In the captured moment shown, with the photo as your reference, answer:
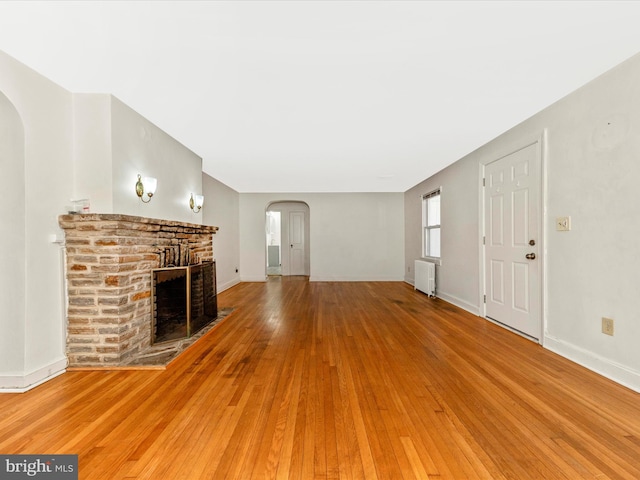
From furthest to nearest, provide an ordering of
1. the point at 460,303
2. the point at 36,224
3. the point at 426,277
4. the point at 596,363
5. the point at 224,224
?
1. the point at 224,224
2. the point at 426,277
3. the point at 460,303
4. the point at 596,363
5. the point at 36,224

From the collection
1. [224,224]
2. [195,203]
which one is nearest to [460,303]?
[195,203]

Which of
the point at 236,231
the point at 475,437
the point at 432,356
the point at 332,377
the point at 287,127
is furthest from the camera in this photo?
the point at 236,231

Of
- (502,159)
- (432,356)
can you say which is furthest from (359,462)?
(502,159)

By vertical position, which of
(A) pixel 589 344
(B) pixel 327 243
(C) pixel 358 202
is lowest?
(A) pixel 589 344

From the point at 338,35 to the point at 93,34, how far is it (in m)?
1.57

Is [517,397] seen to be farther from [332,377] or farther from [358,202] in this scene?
[358,202]

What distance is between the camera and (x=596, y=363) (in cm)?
234

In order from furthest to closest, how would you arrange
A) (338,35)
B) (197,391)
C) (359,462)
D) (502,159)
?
1. (502,159)
2. (197,391)
3. (338,35)
4. (359,462)

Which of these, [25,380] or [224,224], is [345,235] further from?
[25,380]

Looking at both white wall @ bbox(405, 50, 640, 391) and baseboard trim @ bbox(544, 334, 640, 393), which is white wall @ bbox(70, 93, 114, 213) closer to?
white wall @ bbox(405, 50, 640, 391)

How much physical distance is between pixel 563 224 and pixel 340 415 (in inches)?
105

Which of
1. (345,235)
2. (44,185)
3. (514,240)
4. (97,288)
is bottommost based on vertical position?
(97,288)

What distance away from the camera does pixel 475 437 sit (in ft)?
5.25

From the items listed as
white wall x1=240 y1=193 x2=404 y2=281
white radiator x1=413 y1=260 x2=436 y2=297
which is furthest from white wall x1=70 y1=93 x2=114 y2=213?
white radiator x1=413 y1=260 x2=436 y2=297
